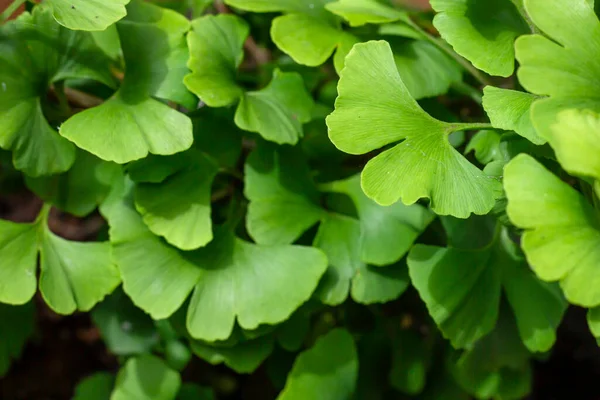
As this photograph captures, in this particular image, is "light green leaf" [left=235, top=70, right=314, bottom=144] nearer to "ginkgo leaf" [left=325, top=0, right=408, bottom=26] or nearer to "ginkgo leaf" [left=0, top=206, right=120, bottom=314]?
"ginkgo leaf" [left=325, top=0, right=408, bottom=26]

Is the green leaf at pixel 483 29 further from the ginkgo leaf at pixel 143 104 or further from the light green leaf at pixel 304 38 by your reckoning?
the ginkgo leaf at pixel 143 104

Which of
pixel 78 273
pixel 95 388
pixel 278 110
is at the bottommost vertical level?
pixel 95 388

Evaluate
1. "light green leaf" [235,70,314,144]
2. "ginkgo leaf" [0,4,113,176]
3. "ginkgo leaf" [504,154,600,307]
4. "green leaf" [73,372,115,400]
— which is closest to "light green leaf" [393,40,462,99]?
"light green leaf" [235,70,314,144]

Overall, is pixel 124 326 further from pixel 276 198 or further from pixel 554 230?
pixel 554 230

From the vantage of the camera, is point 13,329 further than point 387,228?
Yes

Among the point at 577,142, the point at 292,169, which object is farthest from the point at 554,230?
the point at 292,169

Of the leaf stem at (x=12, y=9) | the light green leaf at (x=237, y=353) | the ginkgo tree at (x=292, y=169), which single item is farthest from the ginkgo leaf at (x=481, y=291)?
the leaf stem at (x=12, y=9)

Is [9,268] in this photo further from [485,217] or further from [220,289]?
[485,217]

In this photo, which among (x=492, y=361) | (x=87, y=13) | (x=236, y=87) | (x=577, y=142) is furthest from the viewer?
(x=492, y=361)
